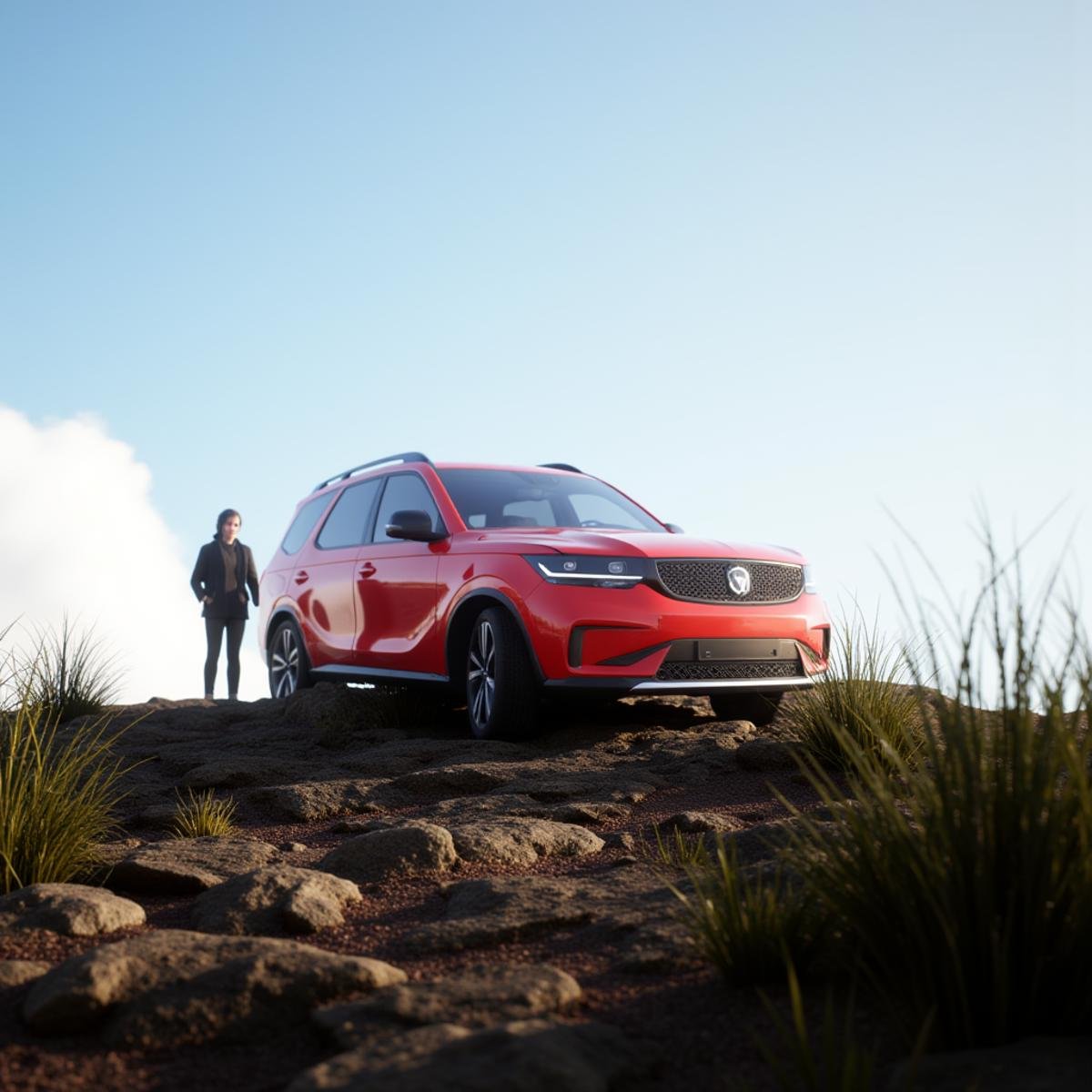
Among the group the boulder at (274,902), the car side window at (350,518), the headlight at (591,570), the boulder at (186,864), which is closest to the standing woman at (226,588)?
the car side window at (350,518)

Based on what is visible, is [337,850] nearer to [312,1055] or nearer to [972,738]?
[312,1055]

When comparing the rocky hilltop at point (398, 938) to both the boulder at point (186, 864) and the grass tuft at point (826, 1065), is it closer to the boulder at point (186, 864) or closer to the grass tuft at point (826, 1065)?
the boulder at point (186, 864)

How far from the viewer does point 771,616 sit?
7387 mm

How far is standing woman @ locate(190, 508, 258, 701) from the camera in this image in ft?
44.4

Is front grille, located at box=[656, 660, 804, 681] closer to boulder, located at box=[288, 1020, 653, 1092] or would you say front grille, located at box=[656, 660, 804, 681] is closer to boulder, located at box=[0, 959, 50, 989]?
boulder, located at box=[0, 959, 50, 989]

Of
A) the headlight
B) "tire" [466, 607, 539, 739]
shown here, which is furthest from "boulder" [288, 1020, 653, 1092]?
"tire" [466, 607, 539, 739]

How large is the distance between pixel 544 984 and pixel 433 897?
4.54 feet

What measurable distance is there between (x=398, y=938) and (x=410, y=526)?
443 centimetres

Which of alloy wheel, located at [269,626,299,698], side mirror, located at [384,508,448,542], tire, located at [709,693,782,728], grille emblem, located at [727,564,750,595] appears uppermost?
side mirror, located at [384,508,448,542]

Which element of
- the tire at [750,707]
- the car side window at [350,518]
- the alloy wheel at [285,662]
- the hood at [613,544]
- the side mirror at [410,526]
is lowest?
the tire at [750,707]

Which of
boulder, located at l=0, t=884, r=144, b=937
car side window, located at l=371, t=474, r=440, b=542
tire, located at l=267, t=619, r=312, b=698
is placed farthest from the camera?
tire, located at l=267, t=619, r=312, b=698

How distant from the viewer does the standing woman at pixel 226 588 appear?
1352 centimetres

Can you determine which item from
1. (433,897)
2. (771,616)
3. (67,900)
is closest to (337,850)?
(433,897)

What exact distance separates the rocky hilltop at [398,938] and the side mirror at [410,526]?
168cm
